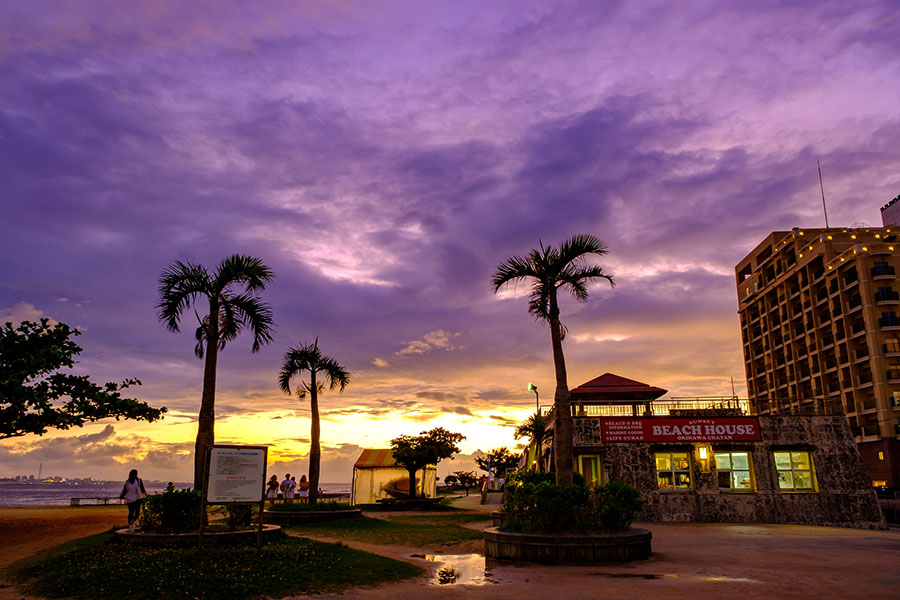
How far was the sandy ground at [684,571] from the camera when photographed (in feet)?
31.3

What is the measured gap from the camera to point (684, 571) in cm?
1166

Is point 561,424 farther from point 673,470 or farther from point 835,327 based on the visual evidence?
point 835,327

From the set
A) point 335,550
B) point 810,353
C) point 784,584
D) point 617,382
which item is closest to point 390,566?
point 335,550

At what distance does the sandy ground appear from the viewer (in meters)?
9.55

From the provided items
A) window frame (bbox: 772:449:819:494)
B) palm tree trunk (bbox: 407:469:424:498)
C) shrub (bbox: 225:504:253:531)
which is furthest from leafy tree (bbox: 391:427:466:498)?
shrub (bbox: 225:504:253:531)

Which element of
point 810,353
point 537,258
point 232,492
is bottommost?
point 232,492

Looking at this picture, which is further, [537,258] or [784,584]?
[537,258]

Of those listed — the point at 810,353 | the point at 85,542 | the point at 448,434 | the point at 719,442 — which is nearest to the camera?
the point at 85,542

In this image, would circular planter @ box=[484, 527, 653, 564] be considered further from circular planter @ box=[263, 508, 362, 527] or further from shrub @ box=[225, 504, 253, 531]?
circular planter @ box=[263, 508, 362, 527]

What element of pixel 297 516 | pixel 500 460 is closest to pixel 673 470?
pixel 297 516

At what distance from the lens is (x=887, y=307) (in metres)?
63.2

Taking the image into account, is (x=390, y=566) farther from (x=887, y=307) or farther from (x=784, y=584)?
(x=887, y=307)

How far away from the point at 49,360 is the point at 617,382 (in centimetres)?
2691

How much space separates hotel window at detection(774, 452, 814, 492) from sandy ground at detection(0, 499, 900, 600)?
8.11 meters
